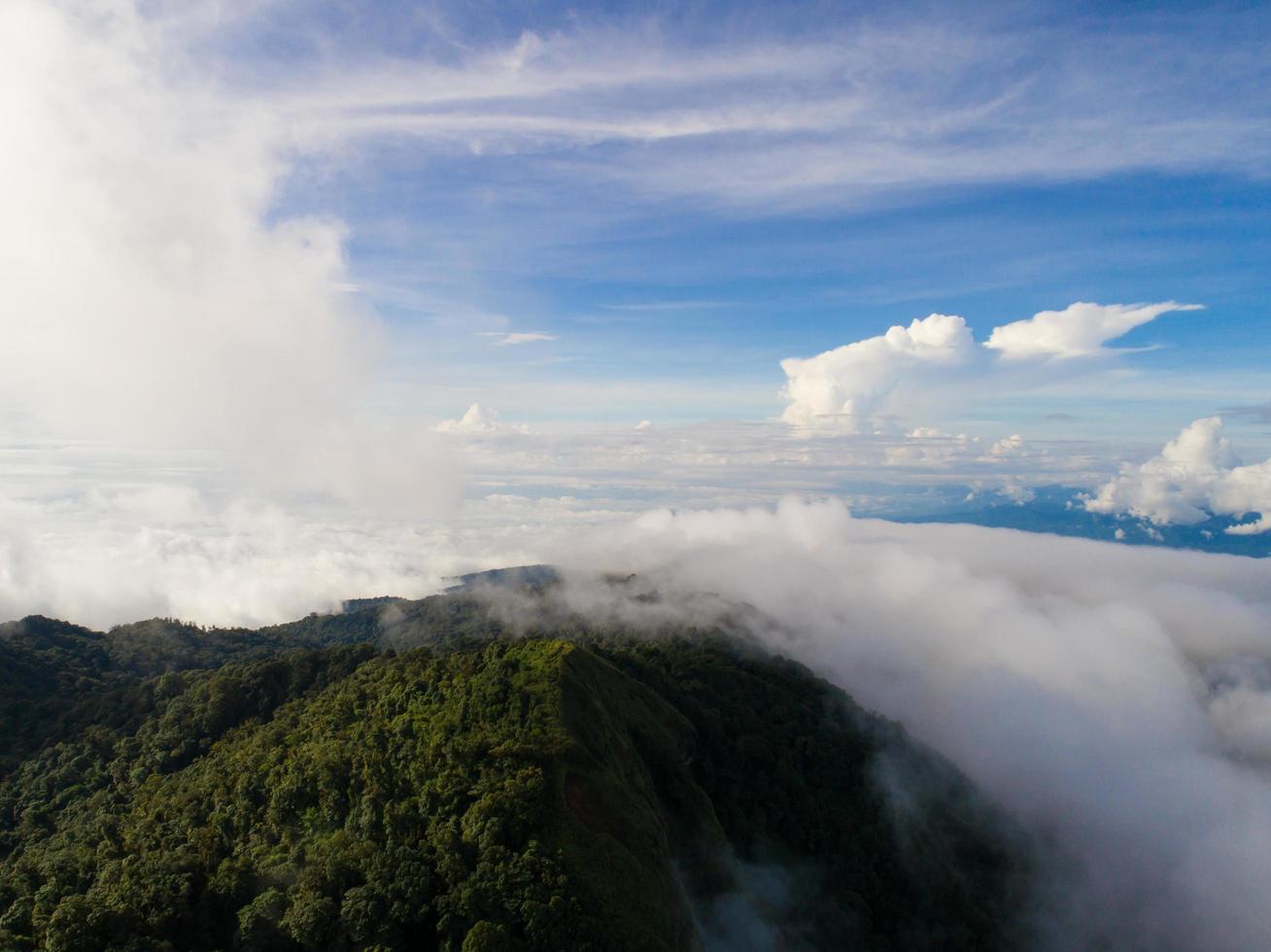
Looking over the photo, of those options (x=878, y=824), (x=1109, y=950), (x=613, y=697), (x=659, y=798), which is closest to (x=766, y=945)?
(x=659, y=798)

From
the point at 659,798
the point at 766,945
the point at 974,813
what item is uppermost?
the point at 659,798

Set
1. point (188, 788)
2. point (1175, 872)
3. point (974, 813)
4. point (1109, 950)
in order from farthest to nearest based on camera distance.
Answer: point (1175, 872), point (974, 813), point (1109, 950), point (188, 788)

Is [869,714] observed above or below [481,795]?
below

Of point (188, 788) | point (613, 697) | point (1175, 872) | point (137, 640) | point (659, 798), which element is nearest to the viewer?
point (188, 788)

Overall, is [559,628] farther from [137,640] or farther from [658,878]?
[658,878]

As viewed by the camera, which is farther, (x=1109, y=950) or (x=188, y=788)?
(x=1109, y=950)

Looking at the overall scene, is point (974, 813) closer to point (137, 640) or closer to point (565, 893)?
point (565, 893)

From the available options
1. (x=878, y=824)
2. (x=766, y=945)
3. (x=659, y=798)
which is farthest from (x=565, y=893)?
(x=878, y=824)
